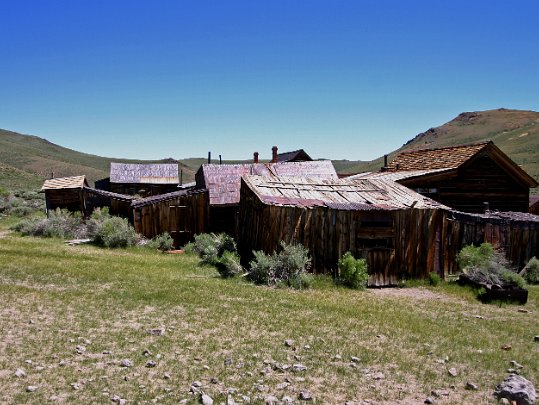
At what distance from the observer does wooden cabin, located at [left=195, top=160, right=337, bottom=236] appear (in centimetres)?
2245

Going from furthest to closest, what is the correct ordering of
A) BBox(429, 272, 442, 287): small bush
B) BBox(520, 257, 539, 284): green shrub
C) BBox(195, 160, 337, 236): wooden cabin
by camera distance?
BBox(195, 160, 337, 236): wooden cabin, BBox(520, 257, 539, 284): green shrub, BBox(429, 272, 442, 287): small bush

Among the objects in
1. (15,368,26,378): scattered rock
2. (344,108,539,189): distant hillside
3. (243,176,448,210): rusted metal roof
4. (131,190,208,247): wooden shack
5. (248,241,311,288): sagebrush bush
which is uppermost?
(344,108,539,189): distant hillside

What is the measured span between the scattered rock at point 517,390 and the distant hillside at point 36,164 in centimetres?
5505

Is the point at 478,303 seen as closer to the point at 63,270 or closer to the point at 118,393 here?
the point at 118,393

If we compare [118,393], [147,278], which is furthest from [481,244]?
[118,393]

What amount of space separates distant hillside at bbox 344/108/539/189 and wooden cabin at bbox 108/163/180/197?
50.4 metres

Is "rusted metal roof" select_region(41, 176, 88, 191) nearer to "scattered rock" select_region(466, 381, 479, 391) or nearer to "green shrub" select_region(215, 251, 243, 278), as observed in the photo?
"green shrub" select_region(215, 251, 243, 278)

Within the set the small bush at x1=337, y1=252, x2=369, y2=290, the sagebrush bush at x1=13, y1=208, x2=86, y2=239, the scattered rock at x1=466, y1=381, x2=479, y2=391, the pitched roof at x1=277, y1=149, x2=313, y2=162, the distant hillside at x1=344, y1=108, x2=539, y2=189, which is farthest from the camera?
the distant hillside at x1=344, y1=108, x2=539, y2=189

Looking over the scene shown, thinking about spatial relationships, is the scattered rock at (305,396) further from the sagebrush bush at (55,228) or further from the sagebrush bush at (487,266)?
the sagebrush bush at (55,228)

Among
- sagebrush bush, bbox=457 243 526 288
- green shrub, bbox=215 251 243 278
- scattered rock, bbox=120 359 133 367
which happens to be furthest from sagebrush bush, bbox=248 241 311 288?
scattered rock, bbox=120 359 133 367

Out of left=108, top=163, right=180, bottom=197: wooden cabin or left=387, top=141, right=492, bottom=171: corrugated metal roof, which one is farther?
left=108, top=163, right=180, bottom=197: wooden cabin

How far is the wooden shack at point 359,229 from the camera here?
14.4 m

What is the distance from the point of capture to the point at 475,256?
14742 mm

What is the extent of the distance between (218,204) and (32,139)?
10758cm
